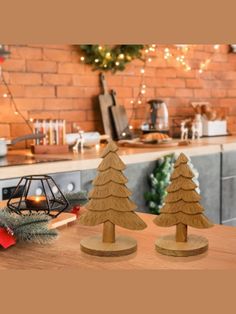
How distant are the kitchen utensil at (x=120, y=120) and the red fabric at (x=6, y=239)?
2.62 metres

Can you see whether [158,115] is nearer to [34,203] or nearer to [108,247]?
[34,203]

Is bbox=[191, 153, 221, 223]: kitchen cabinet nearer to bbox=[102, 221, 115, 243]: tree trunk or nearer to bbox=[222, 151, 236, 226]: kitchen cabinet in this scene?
bbox=[222, 151, 236, 226]: kitchen cabinet

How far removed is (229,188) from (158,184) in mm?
794

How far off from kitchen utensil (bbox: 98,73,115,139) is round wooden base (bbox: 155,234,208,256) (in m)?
2.60

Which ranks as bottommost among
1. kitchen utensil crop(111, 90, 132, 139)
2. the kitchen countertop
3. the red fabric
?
the red fabric

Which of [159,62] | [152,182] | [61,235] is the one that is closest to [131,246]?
[61,235]

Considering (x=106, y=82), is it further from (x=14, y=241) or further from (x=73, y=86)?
(x=14, y=241)

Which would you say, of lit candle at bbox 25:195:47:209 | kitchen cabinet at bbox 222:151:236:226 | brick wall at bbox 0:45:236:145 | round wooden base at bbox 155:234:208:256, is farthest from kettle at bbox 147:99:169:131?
round wooden base at bbox 155:234:208:256

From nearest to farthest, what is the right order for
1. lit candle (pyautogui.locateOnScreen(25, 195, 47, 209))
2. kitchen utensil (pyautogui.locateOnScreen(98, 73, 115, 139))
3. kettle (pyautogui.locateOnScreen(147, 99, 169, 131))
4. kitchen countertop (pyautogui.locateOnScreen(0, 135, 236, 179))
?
lit candle (pyautogui.locateOnScreen(25, 195, 47, 209)) < kitchen countertop (pyautogui.locateOnScreen(0, 135, 236, 179)) < kitchen utensil (pyautogui.locateOnScreen(98, 73, 115, 139)) < kettle (pyautogui.locateOnScreen(147, 99, 169, 131))

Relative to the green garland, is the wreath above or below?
above

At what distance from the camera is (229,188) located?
Result: 3678 mm

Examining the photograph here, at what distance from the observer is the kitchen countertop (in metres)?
2.48

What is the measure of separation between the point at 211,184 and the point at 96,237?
237 centimetres

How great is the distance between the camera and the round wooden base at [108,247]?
1.13 metres
